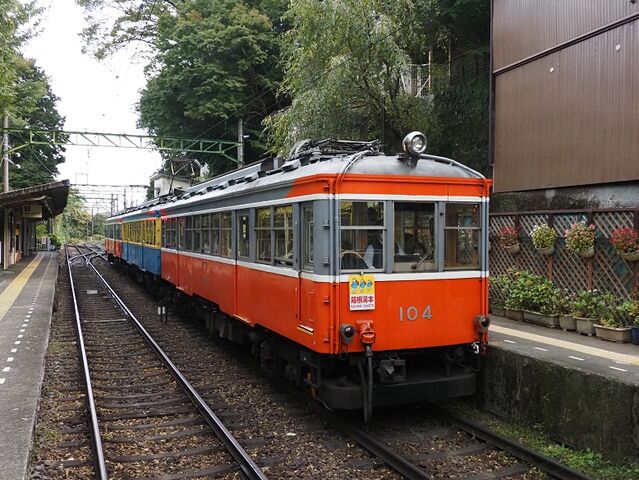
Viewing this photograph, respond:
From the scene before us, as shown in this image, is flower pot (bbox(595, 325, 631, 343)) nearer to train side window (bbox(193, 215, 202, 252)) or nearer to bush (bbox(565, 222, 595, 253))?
bush (bbox(565, 222, 595, 253))

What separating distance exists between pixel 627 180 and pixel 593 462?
498cm

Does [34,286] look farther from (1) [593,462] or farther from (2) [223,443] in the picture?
(1) [593,462]

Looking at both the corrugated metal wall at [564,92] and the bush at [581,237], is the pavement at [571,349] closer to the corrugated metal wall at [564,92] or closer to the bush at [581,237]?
the bush at [581,237]

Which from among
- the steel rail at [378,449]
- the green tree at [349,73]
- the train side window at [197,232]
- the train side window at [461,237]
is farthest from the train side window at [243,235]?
the green tree at [349,73]

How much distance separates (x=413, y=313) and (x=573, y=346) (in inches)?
92.7

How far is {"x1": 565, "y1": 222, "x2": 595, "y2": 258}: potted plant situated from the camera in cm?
809

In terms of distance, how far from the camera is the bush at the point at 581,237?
8.09 meters

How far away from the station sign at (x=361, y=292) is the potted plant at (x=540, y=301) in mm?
3958

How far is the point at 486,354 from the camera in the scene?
655 cm

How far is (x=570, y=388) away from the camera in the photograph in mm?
5359

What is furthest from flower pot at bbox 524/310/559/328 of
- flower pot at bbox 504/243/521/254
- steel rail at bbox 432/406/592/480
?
steel rail at bbox 432/406/592/480

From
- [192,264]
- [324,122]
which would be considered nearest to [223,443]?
[192,264]

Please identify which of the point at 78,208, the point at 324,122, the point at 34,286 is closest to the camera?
the point at 324,122

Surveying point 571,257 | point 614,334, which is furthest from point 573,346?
point 571,257
